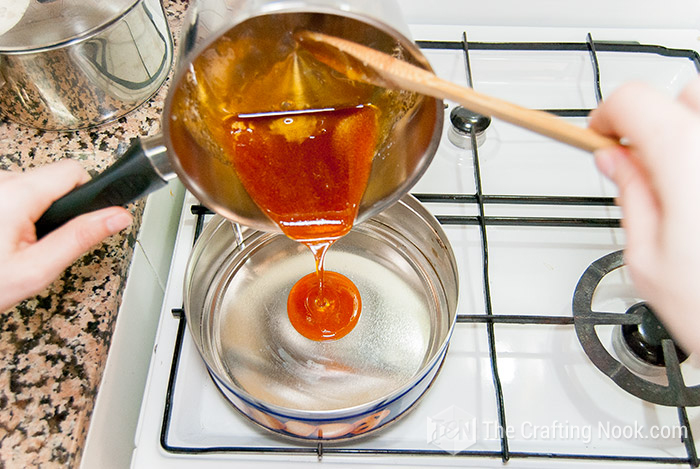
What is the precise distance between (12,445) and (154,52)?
42 centimetres

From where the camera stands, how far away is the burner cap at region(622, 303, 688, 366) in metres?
0.57

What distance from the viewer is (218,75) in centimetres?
50

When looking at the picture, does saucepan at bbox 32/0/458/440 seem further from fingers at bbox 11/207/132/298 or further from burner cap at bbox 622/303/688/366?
burner cap at bbox 622/303/688/366

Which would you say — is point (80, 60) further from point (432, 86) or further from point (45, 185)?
point (432, 86)

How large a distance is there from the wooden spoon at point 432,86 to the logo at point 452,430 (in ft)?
0.97

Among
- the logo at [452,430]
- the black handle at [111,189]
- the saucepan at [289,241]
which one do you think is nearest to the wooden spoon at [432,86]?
the saucepan at [289,241]

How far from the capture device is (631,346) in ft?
1.91

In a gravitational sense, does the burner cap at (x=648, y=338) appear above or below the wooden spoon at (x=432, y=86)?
below

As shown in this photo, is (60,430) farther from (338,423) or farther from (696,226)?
(696,226)

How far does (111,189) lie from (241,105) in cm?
15

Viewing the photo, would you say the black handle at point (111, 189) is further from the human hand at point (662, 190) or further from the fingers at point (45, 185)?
the human hand at point (662, 190)

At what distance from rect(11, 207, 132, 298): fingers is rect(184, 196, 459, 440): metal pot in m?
0.11

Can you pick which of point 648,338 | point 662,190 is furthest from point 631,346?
point 662,190

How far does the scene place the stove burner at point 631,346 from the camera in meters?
0.55
